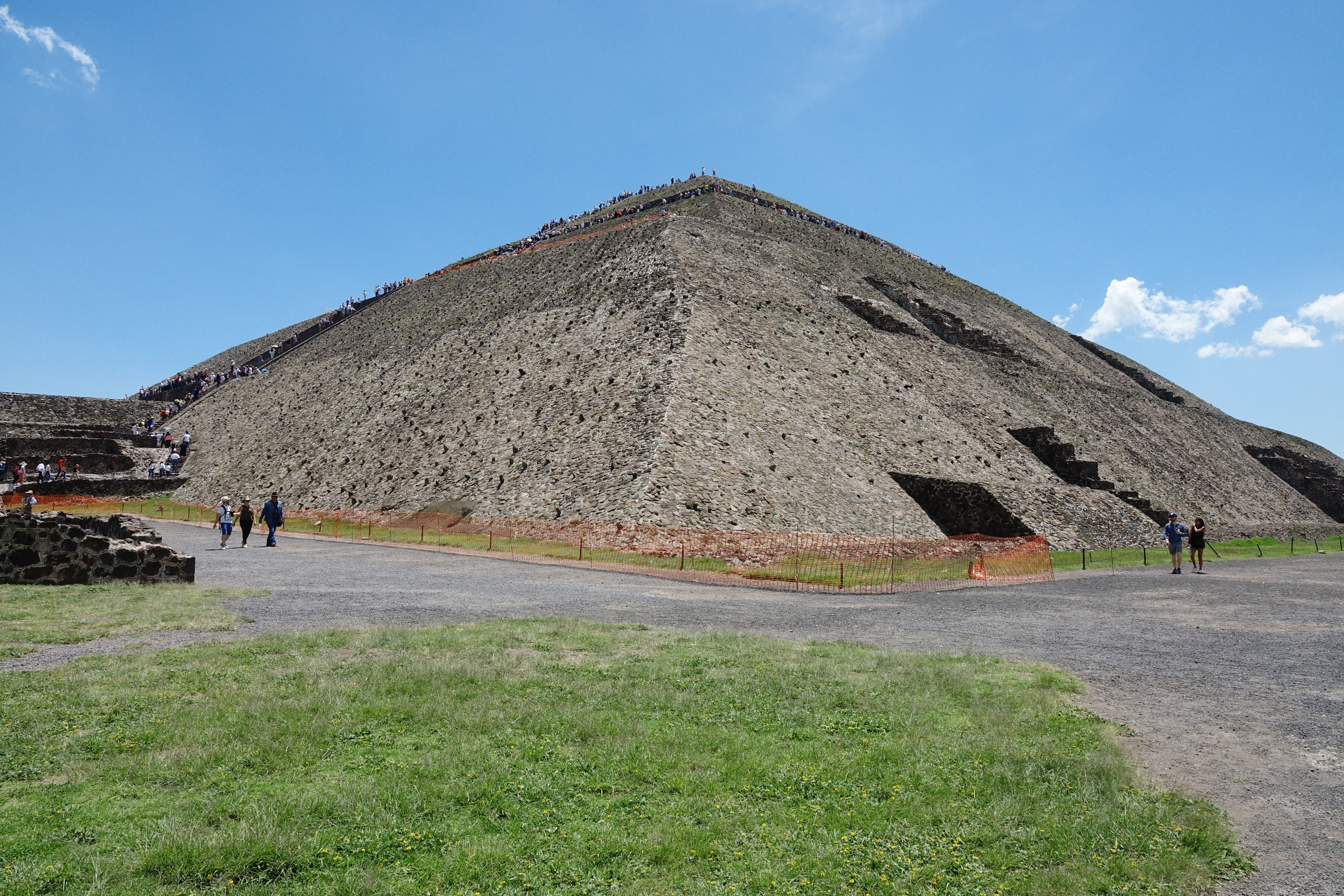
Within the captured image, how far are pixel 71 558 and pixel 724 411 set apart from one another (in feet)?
72.4

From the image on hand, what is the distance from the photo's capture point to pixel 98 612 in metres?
12.2

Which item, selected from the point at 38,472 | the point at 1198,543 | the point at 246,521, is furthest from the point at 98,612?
the point at 38,472

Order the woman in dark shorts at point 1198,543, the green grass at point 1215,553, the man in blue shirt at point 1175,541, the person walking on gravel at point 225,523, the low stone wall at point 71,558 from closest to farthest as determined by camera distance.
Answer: the low stone wall at point 71,558 < the man in blue shirt at point 1175,541 < the woman in dark shorts at point 1198,543 < the person walking on gravel at point 225,523 < the green grass at point 1215,553

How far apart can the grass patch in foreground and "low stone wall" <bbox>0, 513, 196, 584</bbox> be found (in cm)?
758

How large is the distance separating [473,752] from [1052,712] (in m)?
5.99

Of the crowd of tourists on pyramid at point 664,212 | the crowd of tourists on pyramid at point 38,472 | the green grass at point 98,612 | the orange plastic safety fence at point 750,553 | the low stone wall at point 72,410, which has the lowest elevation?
the green grass at point 98,612

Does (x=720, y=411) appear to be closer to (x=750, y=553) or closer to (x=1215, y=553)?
(x=750, y=553)

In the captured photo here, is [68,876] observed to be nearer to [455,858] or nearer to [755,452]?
[455,858]

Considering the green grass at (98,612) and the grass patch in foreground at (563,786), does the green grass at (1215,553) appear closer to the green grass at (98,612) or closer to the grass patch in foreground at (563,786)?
the grass patch in foreground at (563,786)

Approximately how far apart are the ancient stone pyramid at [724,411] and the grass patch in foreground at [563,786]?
55.0 feet

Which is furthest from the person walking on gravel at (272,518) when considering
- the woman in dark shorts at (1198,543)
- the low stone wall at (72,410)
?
the low stone wall at (72,410)

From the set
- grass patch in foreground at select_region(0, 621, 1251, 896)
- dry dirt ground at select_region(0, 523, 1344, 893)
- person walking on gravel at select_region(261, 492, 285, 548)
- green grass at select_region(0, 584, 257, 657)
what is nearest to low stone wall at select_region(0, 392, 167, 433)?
person walking on gravel at select_region(261, 492, 285, 548)

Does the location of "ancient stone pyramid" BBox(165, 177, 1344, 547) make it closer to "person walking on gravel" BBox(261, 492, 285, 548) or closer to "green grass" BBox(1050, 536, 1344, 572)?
"green grass" BBox(1050, 536, 1344, 572)

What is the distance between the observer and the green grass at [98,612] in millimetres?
10430
